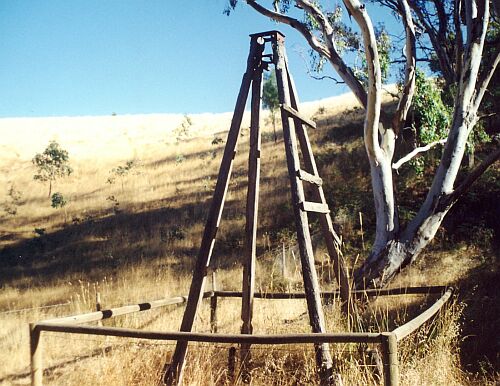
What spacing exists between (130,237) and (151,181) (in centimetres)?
803

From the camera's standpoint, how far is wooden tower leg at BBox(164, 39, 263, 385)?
4.78 metres

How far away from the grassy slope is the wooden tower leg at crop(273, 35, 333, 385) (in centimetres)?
19

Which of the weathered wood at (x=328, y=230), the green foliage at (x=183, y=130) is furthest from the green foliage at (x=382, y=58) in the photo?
the green foliage at (x=183, y=130)

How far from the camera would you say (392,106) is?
82.4ft

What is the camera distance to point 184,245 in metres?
16.6

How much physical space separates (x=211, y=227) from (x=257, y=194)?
1.93 ft

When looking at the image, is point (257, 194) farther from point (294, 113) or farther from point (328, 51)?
point (328, 51)

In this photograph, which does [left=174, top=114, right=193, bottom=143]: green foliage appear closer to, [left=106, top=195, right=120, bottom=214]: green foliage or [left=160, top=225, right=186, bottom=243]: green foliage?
[left=106, top=195, right=120, bottom=214]: green foliage

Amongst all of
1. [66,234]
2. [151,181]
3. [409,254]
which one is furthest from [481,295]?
[151,181]

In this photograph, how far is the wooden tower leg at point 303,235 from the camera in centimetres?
435

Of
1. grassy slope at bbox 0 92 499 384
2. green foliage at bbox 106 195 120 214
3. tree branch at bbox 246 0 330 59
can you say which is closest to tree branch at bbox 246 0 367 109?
tree branch at bbox 246 0 330 59

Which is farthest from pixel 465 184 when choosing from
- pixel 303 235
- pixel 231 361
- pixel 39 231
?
pixel 39 231

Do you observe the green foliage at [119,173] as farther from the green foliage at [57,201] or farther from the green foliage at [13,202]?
the green foliage at [13,202]

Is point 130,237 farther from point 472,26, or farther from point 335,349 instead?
point 335,349
